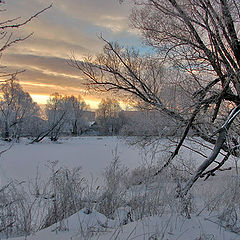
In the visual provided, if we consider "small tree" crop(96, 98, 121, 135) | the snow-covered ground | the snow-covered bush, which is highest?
"small tree" crop(96, 98, 121, 135)

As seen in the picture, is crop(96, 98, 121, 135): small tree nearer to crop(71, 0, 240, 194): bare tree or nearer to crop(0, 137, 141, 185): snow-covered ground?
crop(0, 137, 141, 185): snow-covered ground

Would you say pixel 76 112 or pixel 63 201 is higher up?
pixel 76 112

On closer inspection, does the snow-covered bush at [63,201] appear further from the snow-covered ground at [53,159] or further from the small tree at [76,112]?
the small tree at [76,112]

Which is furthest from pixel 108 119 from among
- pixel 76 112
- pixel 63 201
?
pixel 63 201

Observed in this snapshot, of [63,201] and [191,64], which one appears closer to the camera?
[63,201]

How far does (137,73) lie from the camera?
9.47 metres

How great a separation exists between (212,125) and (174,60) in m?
2.53

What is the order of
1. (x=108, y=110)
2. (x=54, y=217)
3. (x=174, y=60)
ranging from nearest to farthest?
(x=54, y=217) → (x=174, y=60) → (x=108, y=110)

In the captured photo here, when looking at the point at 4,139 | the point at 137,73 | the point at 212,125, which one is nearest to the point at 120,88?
the point at 137,73

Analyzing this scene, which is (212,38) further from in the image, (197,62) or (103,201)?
(103,201)

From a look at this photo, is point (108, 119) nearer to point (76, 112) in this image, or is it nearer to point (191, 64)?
point (76, 112)

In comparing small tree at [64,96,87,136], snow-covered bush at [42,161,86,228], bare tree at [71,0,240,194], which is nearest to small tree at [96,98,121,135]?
small tree at [64,96,87,136]

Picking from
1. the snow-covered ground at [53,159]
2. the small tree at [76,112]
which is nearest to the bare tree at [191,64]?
the snow-covered ground at [53,159]

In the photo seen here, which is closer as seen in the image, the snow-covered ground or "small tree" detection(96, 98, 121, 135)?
the snow-covered ground
